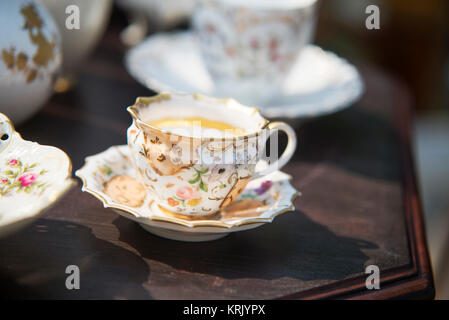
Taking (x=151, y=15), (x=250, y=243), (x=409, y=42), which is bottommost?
(x=409, y=42)

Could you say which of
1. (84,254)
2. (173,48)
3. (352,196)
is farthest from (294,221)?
(173,48)

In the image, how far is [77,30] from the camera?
0.70 m

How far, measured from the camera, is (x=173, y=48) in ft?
2.88

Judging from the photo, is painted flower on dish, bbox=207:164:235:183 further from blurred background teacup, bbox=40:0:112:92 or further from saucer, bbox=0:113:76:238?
blurred background teacup, bbox=40:0:112:92

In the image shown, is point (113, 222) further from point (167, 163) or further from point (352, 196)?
point (352, 196)

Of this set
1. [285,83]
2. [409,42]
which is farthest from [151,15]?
[409,42]

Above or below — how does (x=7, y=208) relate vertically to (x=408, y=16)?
above

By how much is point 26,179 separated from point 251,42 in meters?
0.39

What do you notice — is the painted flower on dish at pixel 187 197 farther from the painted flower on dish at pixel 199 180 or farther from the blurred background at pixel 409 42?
the blurred background at pixel 409 42

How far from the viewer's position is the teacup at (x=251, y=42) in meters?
0.69

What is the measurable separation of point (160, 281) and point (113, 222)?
94mm

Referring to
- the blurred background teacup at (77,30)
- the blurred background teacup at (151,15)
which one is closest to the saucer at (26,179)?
the blurred background teacup at (77,30)

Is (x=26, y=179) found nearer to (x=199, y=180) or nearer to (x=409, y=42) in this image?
(x=199, y=180)
